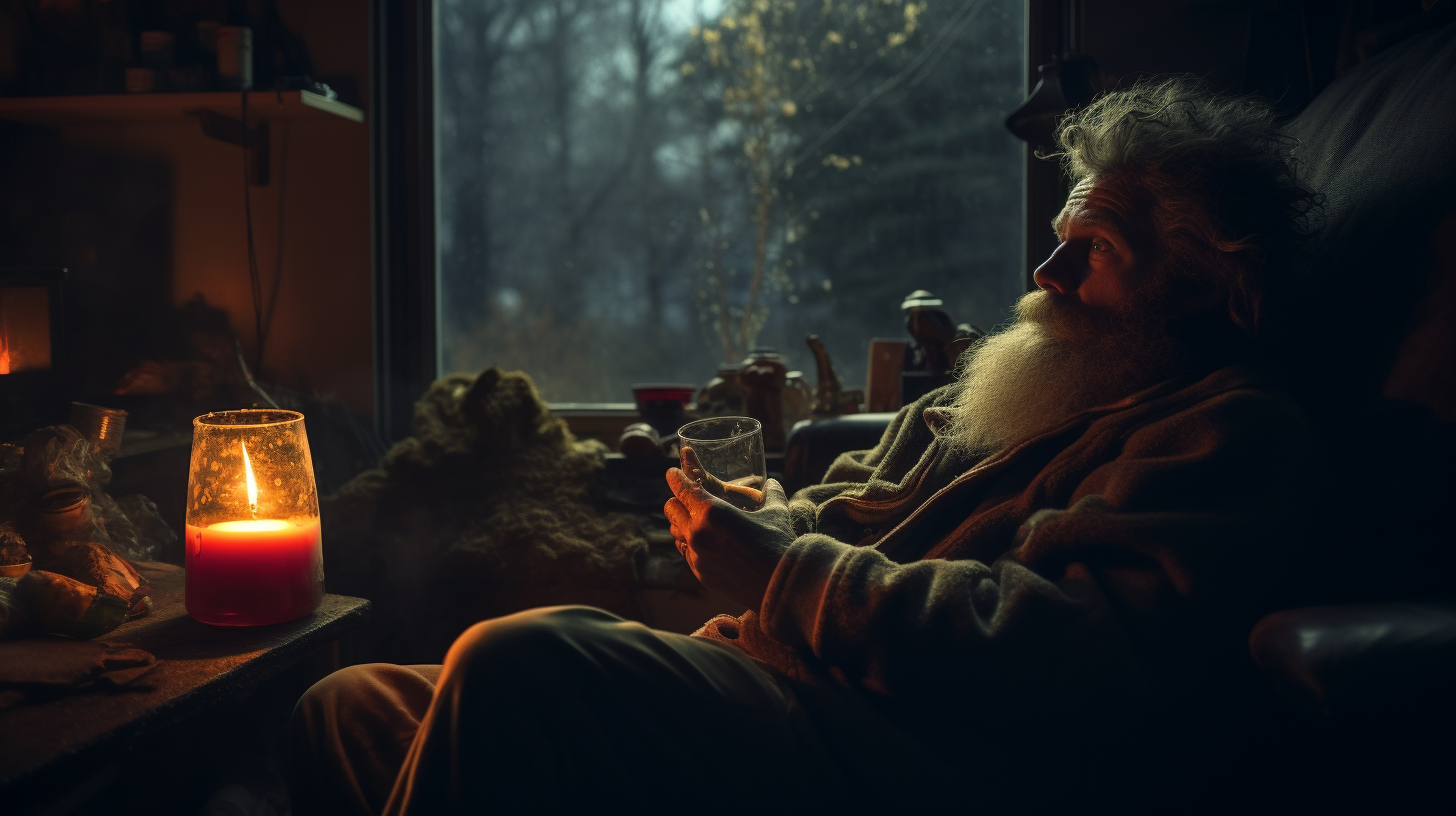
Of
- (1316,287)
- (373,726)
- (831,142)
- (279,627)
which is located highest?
(831,142)

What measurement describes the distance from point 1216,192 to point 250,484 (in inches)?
44.4

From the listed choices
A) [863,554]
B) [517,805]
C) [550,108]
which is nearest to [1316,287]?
[863,554]

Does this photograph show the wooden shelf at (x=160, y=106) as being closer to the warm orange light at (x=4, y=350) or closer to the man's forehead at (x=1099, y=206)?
the warm orange light at (x=4, y=350)

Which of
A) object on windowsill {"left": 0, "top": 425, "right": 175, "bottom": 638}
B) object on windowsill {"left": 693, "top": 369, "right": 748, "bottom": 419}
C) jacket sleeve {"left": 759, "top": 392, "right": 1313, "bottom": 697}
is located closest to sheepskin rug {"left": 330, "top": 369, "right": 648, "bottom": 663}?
object on windowsill {"left": 693, "top": 369, "right": 748, "bottom": 419}

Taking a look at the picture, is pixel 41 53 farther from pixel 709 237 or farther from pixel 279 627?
pixel 279 627

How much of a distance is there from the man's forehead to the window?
1.41m

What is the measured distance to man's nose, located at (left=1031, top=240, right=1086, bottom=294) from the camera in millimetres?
1141

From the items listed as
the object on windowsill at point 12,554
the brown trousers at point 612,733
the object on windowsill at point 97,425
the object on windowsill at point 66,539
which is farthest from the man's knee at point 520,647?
the object on windowsill at point 97,425

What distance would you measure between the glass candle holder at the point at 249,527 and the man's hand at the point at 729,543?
0.39m

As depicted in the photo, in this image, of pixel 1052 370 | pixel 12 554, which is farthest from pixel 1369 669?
pixel 12 554

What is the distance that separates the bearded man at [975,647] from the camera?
31.0 inches

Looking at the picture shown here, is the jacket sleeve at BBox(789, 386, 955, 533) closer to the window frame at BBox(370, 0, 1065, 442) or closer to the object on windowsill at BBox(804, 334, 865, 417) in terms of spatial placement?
the object on windowsill at BBox(804, 334, 865, 417)

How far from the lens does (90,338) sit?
217 cm

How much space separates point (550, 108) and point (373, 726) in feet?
6.62
